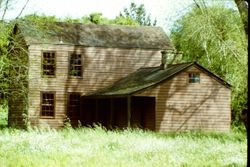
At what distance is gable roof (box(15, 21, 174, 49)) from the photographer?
3891 cm

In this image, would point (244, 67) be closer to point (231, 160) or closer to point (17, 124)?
A: point (17, 124)

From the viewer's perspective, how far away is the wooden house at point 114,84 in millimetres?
35438

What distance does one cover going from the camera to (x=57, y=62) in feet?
127

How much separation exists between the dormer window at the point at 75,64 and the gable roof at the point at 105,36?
0.97m

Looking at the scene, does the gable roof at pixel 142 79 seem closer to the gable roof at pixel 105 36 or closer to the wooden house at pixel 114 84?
the wooden house at pixel 114 84

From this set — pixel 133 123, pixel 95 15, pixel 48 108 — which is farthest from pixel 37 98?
pixel 95 15

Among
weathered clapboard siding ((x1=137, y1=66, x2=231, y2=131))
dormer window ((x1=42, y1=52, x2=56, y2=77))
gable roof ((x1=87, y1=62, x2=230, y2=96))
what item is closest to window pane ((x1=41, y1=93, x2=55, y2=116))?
dormer window ((x1=42, y1=52, x2=56, y2=77))

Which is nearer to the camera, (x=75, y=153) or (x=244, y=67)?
(x=75, y=153)

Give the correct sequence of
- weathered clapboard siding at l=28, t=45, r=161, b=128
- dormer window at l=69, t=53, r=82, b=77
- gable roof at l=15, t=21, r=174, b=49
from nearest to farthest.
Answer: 1. weathered clapboard siding at l=28, t=45, r=161, b=128
2. gable roof at l=15, t=21, r=174, b=49
3. dormer window at l=69, t=53, r=82, b=77

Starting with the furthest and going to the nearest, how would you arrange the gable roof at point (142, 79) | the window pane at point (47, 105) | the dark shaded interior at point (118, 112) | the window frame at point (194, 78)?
the window pane at point (47, 105)
the dark shaded interior at point (118, 112)
the window frame at point (194, 78)
the gable roof at point (142, 79)

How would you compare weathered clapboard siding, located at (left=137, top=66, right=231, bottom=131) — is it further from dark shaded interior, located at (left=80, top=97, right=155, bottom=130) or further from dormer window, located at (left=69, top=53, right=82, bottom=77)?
dormer window, located at (left=69, top=53, right=82, bottom=77)

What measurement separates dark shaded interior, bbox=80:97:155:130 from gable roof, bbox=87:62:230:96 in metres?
0.90

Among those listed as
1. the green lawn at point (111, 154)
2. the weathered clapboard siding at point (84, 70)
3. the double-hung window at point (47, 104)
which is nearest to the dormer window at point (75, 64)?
the weathered clapboard siding at point (84, 70)

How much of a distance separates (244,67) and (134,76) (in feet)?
26.0
